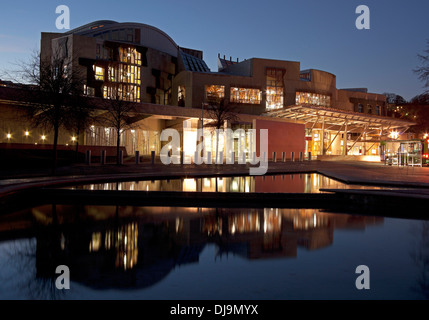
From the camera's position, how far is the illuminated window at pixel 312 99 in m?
52.4

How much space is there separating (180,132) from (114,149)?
40.4ft

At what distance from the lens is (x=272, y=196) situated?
10578mm

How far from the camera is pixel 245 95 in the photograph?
163 ft

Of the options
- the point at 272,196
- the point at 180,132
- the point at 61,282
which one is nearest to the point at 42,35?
the point at 180,132

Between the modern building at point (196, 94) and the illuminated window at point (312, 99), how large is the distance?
15 centimetres

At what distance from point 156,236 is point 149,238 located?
0.17 m

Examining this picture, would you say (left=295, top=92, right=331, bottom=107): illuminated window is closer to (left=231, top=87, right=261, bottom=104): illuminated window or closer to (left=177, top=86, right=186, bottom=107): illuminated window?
(left=231, top=87, right=261, bottom=104): illuminated window

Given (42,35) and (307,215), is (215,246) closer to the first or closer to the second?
(307,215)

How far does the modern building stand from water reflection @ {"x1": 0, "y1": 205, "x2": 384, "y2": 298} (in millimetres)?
25381

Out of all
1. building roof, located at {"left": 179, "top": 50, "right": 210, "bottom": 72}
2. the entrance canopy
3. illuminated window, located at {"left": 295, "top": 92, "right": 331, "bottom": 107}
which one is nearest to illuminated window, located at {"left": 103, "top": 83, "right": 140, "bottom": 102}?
building roof, located at {"left": 179, "top": 50, "right": 210, "bottom": 72}

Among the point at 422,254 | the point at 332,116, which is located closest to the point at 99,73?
the point at 332,116

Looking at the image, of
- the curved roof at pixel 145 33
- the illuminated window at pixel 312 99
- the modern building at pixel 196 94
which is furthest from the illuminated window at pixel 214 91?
the curved roof at pixel 145 33
